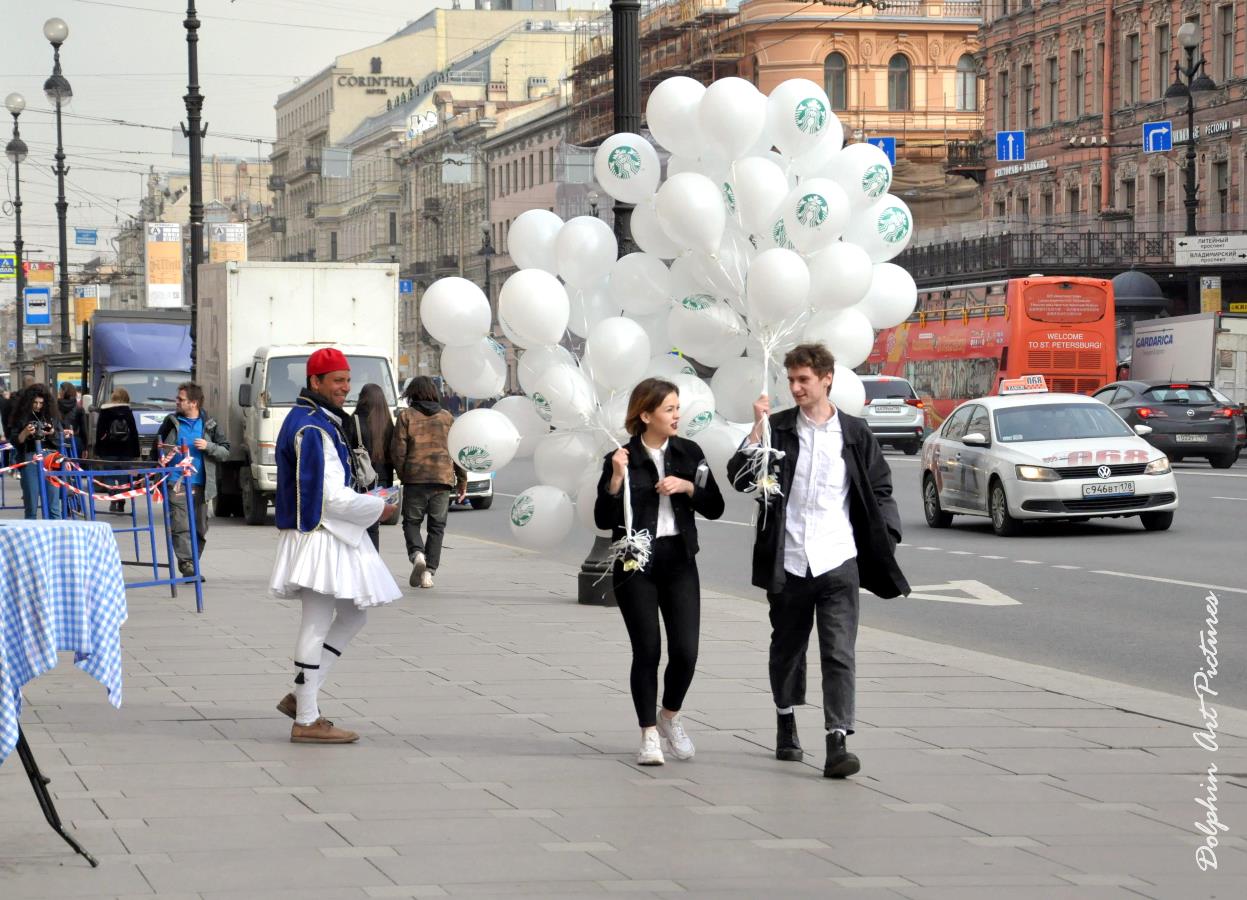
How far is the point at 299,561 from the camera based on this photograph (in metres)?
9.45

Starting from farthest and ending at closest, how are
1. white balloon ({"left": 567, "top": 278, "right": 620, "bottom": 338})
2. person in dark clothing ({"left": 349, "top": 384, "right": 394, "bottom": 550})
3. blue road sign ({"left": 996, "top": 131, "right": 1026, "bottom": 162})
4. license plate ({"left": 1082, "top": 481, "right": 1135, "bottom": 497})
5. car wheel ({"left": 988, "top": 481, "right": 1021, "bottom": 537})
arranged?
blue road sign ({"left": 996, "top": 131, "right": 1026, "bottom": 162}), car wheel ({"left": 988, "top": 481, "right": 1021, "bottom": 537}), license plate ({"left": 1082, "top": 481, "right": 1135, "bottom": 497}), person in dark clothing ({"left": 349, "top": 384, "right": 394, "bottom": 550}), white balloon ({"left": 567, "top": 278, "right": 620, "bottom": 338})

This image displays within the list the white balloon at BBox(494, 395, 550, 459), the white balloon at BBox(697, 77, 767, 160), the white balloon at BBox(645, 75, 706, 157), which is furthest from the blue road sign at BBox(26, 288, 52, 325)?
the white balloon at BBox(697, 77, 767, 160)

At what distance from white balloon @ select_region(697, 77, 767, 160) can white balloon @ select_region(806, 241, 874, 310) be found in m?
0.86

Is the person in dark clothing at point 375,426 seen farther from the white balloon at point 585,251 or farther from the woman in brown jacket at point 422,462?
the white balloon at point 585,251

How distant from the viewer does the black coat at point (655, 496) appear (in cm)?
887

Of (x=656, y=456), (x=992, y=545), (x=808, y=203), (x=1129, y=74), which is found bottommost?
(x=992, y=545)

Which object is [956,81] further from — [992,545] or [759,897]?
[759,897]

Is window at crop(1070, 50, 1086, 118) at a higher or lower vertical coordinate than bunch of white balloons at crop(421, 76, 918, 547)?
higher

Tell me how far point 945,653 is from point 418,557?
6.03 metres

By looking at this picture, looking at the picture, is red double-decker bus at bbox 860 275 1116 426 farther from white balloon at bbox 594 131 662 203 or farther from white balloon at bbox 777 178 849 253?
white balloon at bbox 777 178 849 253

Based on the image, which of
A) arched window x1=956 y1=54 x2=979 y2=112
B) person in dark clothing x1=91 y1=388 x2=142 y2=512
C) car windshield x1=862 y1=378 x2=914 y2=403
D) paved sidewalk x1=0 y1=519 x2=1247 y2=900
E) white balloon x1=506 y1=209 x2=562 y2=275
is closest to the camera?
paved sidewalk x1=0 y1=519 x2=1247 y2=900

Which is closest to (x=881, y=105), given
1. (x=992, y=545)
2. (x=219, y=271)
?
(x=219, y=271)

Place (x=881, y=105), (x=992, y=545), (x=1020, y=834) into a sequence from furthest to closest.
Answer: (x=881, y=105)
(x=992, y=545)
(x=1020, y=834)

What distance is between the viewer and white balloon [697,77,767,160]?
1270 cm
